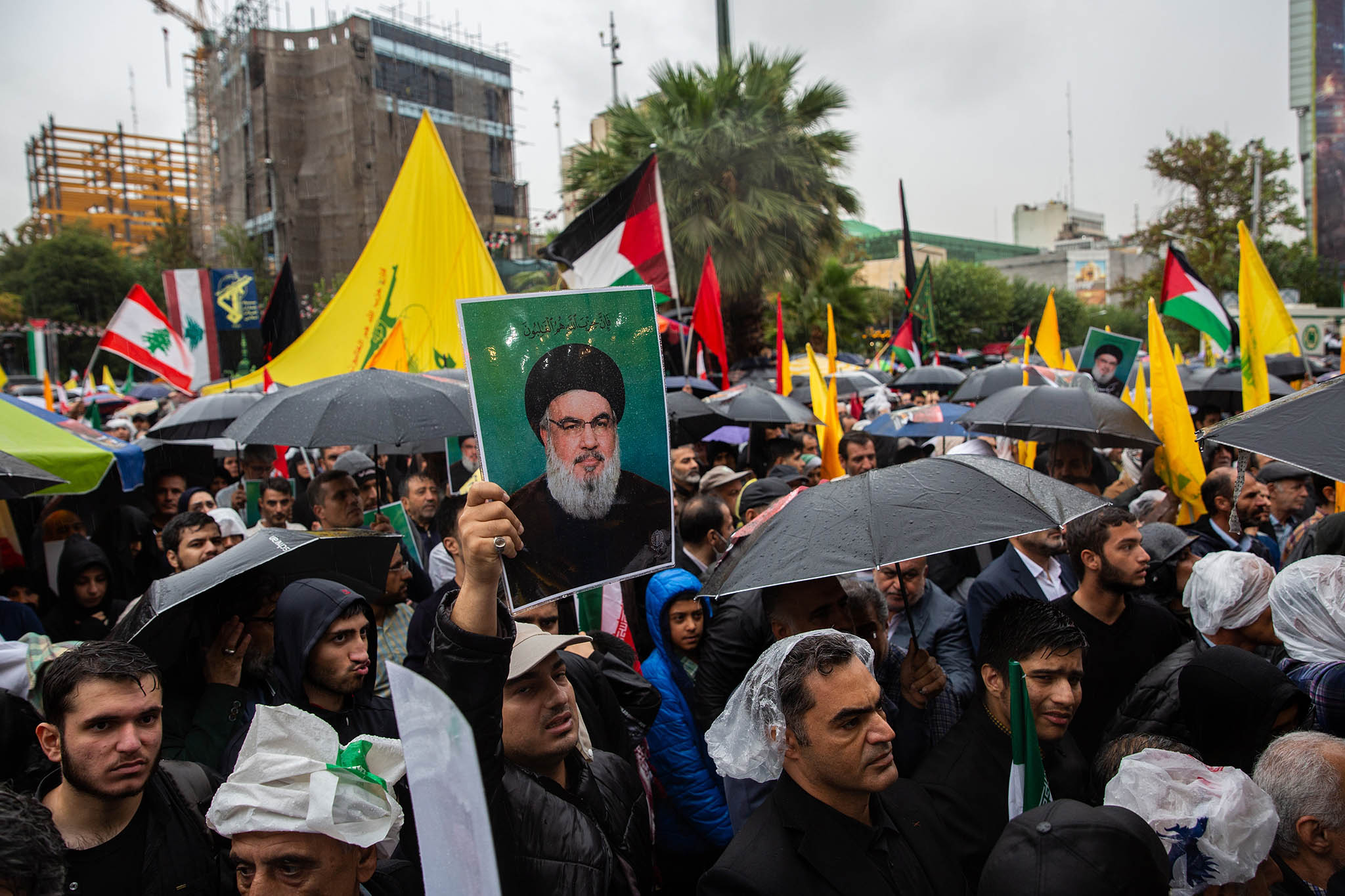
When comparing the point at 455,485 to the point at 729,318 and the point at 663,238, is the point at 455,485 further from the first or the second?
the point at 729,318

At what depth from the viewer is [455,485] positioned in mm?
6105

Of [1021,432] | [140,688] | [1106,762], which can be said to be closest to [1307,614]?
[1106,762]

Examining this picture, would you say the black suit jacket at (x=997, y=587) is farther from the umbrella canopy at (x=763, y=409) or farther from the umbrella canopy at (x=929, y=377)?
the umbrella canopy at (x=929, y=377)

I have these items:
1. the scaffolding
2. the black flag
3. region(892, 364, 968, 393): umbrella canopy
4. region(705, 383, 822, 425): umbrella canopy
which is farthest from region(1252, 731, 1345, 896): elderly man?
the scaffolding

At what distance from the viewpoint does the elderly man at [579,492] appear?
2078 mm

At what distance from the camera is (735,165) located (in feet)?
54.6

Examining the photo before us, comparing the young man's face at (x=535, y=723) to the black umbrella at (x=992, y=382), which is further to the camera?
the black umbrella at (x=992, y=382)

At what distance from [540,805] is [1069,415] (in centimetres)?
381

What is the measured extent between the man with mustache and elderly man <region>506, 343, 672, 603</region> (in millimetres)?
926

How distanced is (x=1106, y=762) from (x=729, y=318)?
16.3 metres

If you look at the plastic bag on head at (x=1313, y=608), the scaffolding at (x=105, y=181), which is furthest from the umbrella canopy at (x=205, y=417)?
the scaffolding at (x=105, y=181)

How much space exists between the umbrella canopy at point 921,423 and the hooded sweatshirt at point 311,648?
5931 millimetres

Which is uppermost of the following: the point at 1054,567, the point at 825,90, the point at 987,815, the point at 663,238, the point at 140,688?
the point at 825,90

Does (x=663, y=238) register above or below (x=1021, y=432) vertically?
above
